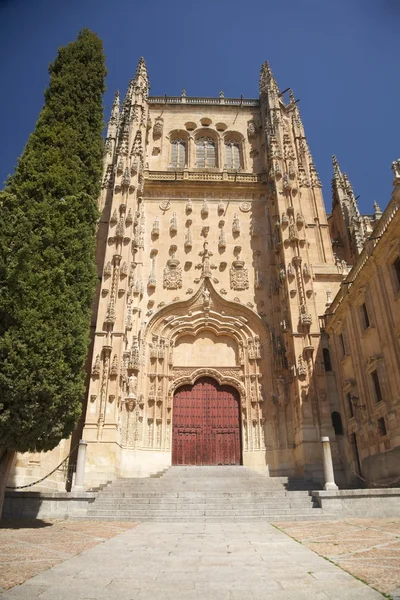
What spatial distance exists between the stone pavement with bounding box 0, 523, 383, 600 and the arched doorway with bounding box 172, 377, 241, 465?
12.7 metres

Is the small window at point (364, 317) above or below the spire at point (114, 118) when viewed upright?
below

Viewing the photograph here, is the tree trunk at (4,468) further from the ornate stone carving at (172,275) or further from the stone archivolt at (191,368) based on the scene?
the ornate stone carving at (172,275)

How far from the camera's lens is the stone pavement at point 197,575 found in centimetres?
386

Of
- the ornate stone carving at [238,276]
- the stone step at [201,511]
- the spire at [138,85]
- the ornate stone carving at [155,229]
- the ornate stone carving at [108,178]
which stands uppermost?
the spire at [138,85]

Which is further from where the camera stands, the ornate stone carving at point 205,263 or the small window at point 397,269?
the ornate stone carving at point 205,263

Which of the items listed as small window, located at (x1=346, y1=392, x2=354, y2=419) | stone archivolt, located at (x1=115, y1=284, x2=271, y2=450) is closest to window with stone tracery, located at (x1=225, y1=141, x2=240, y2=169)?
stone archivolt, located at (x1=115, y1=284, x2=271, y2=450)

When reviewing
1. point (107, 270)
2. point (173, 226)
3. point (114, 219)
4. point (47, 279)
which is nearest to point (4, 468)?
point (47, 279)

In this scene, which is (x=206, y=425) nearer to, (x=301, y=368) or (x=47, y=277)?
(x=301, y=368)

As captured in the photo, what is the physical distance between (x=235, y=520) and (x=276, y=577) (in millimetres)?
7260

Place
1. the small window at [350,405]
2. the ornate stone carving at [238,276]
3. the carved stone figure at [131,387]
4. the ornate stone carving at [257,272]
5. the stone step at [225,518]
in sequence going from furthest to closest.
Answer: the ornate stone carving at [238,276]
the ornate stone carving at [257,272]
the carved stone figure at [131,387]
the small window at [350,405]
the stone step at [225,518]

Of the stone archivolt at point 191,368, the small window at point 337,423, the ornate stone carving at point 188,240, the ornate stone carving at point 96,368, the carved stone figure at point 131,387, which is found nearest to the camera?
the small window at point 337,423

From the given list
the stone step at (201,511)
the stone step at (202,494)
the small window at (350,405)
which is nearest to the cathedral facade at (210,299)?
the small window at (350,405)

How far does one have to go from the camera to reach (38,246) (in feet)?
36.4

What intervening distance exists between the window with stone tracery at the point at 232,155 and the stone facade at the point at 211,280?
85mm
